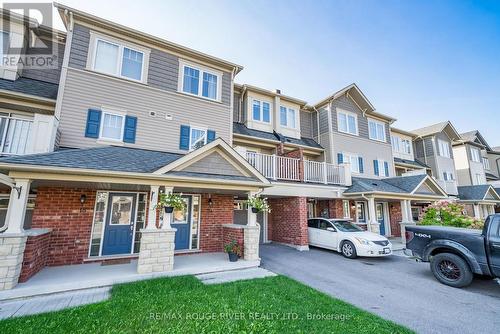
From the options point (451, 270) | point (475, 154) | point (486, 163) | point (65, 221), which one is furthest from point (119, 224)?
point (486, 163)

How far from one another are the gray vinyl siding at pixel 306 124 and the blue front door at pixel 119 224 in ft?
38.9

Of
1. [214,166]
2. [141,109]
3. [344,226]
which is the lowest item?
[344,226]

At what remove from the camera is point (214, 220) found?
980 cm

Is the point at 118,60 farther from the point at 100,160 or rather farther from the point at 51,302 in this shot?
the point at 51,302

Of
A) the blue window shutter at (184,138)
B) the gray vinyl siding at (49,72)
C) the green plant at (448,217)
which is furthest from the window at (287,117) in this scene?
the gray vinyl siding at (49,72)

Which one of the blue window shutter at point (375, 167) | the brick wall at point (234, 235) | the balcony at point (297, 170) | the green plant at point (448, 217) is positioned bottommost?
the brick wall at point (234, 235)

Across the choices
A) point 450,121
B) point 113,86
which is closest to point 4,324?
point 113,86

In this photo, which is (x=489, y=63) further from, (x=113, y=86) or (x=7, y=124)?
(x=7, y=124)

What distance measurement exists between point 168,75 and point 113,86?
2.29 meters

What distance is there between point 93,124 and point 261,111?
8.94 m

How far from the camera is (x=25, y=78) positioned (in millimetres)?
8883

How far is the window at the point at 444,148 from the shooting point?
22.0 m

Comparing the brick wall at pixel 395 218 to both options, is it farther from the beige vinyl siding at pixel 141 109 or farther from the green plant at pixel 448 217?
the beige vinyl siding at pixel 141 109

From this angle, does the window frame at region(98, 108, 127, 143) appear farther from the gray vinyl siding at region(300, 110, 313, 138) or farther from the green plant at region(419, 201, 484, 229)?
the green plant at region(419, 201, 484, 229)
